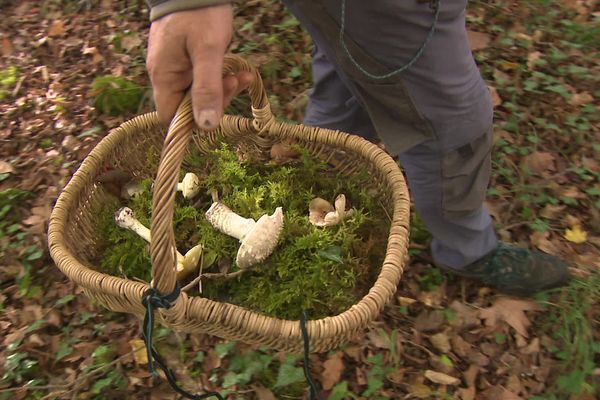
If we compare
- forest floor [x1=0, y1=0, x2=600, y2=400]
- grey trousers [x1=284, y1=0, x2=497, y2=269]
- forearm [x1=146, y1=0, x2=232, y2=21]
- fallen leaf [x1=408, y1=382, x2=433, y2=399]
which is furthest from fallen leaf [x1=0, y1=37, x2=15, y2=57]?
fallen leaf [x1=408, y1=382, x2=433, y2=399]

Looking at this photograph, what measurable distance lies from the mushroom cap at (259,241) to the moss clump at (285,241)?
70 millimetres

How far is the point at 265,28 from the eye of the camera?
296cm

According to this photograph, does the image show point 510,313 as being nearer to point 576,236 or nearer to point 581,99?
point 576,236

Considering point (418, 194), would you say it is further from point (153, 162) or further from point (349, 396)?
point (153, 162)

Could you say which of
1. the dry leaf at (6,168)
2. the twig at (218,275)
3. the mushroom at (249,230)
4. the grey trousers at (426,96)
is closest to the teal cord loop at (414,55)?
the grey trousers at (426,96)

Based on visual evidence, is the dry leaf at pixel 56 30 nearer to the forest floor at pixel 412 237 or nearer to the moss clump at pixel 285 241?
the forest floor at pixel 412 237

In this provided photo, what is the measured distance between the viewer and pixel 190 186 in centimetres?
173

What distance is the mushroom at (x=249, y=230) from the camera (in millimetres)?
1455

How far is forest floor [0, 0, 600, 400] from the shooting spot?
180cm

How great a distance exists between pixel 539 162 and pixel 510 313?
86 cm

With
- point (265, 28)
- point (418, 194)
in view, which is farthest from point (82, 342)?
point (265, 28)

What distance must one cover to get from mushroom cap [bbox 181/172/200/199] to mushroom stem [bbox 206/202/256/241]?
17 centimetres

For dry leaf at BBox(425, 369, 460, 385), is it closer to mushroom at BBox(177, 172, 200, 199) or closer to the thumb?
mushroom at BBox(177, 172, 200, 199)

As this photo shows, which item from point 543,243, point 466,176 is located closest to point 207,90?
point 466,176
